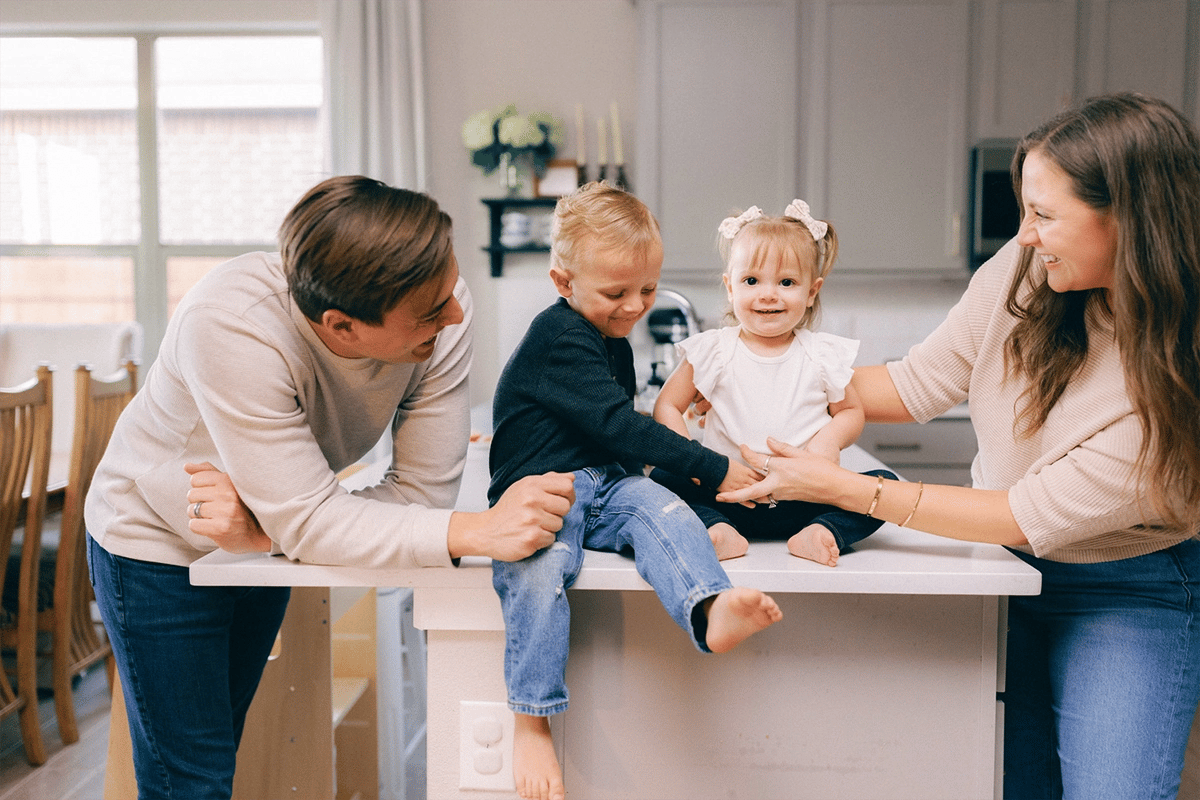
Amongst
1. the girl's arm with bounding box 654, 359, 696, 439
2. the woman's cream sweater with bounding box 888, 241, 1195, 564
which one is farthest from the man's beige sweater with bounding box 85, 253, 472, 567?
the woman's cream sweater with bounding box 888, 241, 1195, 564

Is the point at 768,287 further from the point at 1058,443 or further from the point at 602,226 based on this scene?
the point at 1058,443

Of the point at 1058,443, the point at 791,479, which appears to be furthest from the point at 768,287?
the point at 1058,443

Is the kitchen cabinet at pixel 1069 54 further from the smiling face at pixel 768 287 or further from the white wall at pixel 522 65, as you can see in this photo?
the smiling face at pixel 768 287

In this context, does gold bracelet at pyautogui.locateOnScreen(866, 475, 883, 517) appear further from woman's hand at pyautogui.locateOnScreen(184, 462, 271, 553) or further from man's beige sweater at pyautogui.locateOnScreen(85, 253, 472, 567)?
woman's hand at pyautogui.locateOnScreen(184, 462, 271, 553)

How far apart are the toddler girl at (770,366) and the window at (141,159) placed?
3.11m

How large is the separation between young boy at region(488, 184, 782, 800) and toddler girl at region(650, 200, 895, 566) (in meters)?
0.11

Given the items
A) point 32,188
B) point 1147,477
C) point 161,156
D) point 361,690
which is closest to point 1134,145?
point 1147,477

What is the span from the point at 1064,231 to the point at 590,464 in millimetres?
647

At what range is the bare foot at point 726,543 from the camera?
1.08 m

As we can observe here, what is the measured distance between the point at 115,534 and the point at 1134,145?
130 cm

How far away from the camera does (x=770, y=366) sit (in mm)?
1312

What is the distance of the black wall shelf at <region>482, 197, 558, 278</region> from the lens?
3662 millimetres

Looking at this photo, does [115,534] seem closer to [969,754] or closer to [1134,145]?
[969,754]

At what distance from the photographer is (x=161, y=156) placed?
4008 millimetres
